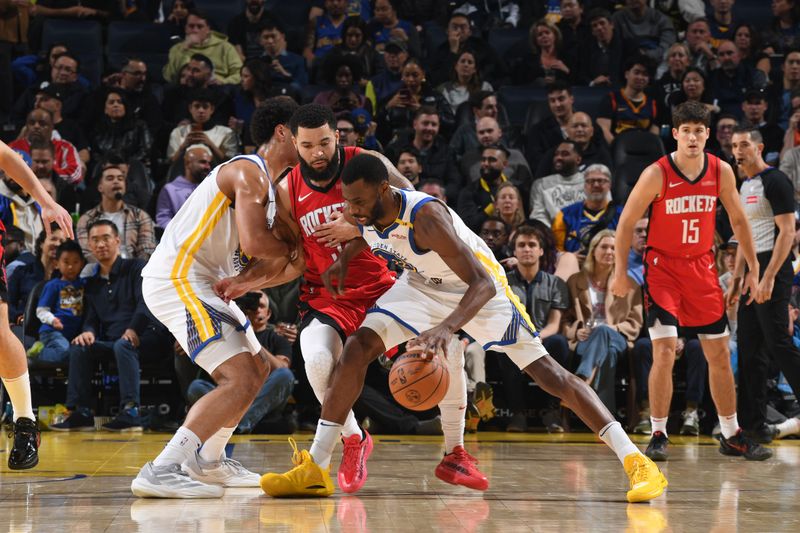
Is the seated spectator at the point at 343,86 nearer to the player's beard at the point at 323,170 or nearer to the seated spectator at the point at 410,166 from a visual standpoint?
the seated spectator at the point at 410,166

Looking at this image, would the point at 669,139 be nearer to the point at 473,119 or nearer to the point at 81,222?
the point at 473,119

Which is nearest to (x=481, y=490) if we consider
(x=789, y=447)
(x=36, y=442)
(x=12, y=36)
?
(x=36, y=442)

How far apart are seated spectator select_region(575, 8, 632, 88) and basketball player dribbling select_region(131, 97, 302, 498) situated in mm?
7648

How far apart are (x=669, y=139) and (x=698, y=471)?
599 cm

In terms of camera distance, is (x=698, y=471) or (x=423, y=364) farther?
(x=698, y=471)

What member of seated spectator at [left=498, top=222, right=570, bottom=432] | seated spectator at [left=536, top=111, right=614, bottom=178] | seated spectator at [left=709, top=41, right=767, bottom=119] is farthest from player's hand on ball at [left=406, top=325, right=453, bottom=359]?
seated spectator at [left=709, top=41, right=767, bottom=119]

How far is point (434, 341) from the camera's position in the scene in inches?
167

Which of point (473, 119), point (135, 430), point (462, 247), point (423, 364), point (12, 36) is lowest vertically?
point (135, 430)

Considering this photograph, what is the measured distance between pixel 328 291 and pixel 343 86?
19.9 feet

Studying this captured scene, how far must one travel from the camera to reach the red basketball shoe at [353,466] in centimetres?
488

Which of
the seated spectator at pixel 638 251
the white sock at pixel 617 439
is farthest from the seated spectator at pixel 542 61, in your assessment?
the white sock at pixel 617 439

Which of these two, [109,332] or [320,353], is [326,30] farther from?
[320,353]

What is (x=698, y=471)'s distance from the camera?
5820 millimetres

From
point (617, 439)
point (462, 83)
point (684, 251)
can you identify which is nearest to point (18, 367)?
point (617, 439)
